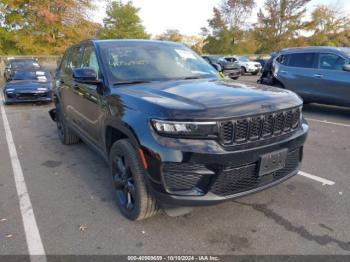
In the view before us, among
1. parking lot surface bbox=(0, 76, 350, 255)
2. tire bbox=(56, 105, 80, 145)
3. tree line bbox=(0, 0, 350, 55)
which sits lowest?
parking lot surface bbox=(0, 76, 350, 255)

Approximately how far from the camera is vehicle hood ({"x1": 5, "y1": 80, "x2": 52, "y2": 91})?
32.3ft

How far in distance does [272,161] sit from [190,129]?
2.77 feet

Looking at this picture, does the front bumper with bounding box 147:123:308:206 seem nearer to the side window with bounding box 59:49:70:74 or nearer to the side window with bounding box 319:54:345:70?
the side window with bounding box 59:49:70:74

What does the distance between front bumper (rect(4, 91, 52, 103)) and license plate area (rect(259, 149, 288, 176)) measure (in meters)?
9.28

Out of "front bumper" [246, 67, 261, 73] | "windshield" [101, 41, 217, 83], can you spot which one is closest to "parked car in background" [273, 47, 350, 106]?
"windshield" [101, 41, 217, 83]

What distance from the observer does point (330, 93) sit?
24.9 ft

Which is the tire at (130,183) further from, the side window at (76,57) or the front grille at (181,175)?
the side window at (76,57)

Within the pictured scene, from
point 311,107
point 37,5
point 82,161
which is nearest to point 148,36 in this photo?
point 37,5

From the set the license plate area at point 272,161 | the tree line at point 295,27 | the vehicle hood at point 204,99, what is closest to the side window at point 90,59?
the vehicle hood at point 204,99

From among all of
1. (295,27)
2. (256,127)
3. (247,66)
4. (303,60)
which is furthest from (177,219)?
(295,27)

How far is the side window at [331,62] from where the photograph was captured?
7352 millimetres

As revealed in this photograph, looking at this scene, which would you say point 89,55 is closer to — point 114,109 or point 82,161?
point 114,109

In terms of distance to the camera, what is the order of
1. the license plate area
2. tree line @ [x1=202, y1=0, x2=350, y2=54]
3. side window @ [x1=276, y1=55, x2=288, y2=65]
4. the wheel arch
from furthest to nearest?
1. tree line @ [x1=202, y1=0, x2=350, y2=54]
2. side window @ [x1=276, y1=55, x2=288, y2=65]
3. the wheel arch
4. the license plate area

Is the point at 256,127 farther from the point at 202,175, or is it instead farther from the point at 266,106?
the point at 202,175
